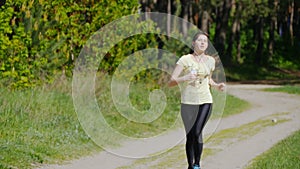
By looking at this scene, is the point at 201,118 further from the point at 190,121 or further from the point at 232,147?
the point at 232,147

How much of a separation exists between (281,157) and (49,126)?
13.8ft

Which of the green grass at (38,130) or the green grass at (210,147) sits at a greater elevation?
the green grass at (38,130)

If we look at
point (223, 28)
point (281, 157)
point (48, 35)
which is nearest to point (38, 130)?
point (281, 157)

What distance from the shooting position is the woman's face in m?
7.64

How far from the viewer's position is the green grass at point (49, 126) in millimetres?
9086

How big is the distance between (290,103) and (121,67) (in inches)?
370

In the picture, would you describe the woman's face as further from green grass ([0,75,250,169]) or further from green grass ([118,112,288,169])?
green grass ([0,75,250,169])

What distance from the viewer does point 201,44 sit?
764 cm

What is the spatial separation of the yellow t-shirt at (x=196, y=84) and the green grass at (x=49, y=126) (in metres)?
2.53

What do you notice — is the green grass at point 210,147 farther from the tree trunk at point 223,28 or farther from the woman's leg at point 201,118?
the tree trunk at point 223,28

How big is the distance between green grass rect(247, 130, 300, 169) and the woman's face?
2.16 m

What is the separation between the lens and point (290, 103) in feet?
75.6

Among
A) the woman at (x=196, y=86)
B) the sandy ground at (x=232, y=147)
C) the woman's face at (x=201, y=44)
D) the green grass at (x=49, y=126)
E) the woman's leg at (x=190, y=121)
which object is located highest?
the woman's face at (x=201, y=44)

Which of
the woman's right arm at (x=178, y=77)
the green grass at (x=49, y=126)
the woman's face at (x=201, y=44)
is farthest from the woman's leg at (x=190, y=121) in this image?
the green grass at (x=49, y=126)
